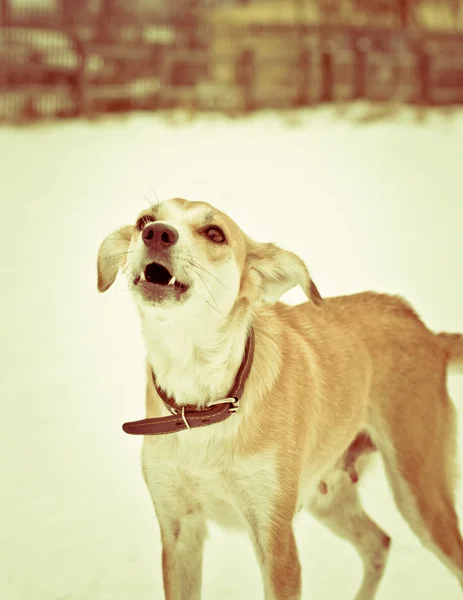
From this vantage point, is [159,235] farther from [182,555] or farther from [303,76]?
[303,76]

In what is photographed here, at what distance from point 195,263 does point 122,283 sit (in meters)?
4.40

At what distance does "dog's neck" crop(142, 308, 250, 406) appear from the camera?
2.69 meters

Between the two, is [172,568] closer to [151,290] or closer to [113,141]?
[151,290]

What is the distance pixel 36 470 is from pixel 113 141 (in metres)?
11.1

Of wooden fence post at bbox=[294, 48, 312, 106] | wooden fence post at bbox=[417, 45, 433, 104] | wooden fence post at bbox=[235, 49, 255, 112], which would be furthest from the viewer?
wooden fence post at bbox=[294, 48, 312, 106]

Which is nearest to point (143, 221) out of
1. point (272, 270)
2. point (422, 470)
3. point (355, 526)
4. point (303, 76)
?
point (272, 270)

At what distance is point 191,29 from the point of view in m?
19.0

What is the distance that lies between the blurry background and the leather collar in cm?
110

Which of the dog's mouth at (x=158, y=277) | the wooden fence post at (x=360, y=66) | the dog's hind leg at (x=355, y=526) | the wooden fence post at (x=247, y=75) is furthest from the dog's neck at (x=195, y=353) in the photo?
the wooden fence post at (x=360, y=66)

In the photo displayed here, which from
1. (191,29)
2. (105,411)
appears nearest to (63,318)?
(105,411)

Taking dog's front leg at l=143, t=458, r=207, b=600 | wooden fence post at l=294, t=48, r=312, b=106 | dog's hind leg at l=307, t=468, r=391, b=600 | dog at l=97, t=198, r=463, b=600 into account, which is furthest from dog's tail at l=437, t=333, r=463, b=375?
wooden fence post at l=294, t=48, r=312, b=106

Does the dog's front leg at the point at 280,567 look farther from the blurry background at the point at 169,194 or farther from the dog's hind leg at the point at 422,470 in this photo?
the blurry background at the point at 169,194

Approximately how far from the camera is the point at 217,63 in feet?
62.6

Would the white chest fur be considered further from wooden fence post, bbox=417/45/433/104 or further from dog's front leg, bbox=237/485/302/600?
wooden fence post, bbox=417/45/433/104
